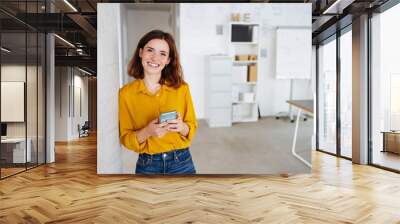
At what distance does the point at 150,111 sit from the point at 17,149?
2513 millimetres

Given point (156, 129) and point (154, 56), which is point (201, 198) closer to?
point (156, 129)

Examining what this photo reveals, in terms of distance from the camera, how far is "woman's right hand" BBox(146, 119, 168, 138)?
16.6 feet

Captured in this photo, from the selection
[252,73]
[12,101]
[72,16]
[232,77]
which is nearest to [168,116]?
[232,77]

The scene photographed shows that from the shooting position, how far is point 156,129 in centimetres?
509

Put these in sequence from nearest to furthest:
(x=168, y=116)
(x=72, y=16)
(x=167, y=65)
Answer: (x=168, y=116)
(x=167, y=65)
(x=72, y=16)

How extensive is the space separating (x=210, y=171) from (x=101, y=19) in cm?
271

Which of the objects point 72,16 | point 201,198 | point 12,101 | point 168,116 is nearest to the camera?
point 201,198

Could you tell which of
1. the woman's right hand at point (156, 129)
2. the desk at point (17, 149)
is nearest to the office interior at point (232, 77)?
the woman's right hand at point (156, 129)

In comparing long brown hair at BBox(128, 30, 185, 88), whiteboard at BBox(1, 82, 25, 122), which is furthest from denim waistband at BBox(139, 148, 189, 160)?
whiteboard at BBox(1, 82, 25, 122)

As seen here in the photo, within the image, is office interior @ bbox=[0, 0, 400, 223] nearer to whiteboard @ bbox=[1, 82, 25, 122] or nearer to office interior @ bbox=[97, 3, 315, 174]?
whiteboard @ bbox=[1, 82, 25, 122]

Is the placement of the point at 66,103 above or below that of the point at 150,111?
above

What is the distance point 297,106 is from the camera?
5664 mm

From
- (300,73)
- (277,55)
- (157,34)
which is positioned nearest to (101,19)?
(157,34)

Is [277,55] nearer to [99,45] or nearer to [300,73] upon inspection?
[300,73]
